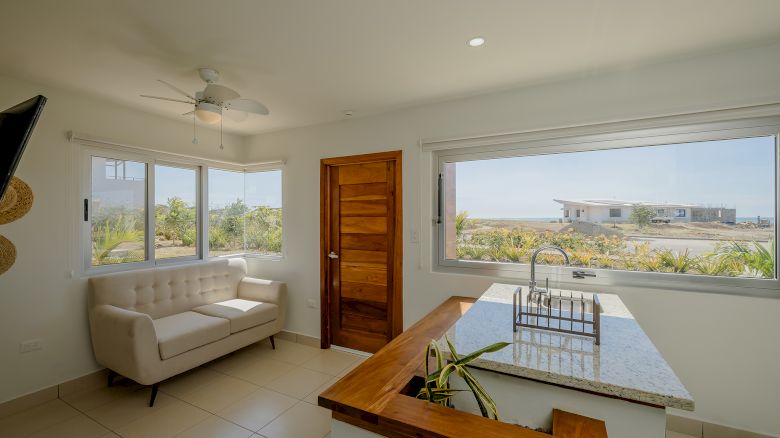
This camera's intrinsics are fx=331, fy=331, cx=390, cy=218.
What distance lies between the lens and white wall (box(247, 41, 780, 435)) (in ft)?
6.50

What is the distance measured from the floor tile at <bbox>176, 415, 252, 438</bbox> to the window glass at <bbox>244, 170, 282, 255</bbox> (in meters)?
1.96

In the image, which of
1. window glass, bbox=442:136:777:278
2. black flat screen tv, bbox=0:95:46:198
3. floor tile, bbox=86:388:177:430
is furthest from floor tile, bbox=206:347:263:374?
black flat screen tv, bbox=0:95:46:198

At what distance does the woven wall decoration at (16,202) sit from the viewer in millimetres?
2273

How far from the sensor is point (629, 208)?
7.76 ft

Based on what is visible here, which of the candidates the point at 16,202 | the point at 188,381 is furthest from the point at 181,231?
the point at 188,381

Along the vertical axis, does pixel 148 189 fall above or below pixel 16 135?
above

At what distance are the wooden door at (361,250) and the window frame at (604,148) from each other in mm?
402

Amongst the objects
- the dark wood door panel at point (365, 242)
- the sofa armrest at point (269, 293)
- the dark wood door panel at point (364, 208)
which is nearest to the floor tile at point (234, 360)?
the sofa armrest at point (269, 293)

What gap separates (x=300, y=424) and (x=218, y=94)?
2288 mm

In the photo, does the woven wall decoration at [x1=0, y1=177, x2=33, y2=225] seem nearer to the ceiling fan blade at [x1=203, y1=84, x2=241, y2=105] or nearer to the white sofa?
the white sofa

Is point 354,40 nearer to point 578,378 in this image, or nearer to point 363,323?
point 578,378

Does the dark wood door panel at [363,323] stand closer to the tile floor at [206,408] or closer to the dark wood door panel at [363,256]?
the tile floor at [206,408]

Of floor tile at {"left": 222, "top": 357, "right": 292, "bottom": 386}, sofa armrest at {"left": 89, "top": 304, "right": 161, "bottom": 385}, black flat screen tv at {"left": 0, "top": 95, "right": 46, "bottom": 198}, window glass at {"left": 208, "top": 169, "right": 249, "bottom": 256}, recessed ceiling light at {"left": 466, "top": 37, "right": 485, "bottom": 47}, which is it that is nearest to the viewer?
black flat screen tv at {"left": 0, "top": 95, "right": 46, "bottom": 198}

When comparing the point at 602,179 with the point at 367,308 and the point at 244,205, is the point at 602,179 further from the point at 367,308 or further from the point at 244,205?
the point at 244,205
